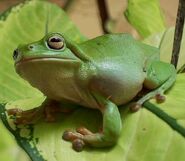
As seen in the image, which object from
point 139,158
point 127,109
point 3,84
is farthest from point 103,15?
point 139,158

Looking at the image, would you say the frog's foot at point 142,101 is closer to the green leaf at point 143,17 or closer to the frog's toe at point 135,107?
the frog's toe at point 135,107

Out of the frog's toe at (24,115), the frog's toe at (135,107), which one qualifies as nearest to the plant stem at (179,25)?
the frog's toe at (135,107)

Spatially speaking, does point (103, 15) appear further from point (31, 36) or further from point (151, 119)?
point (151, 119)

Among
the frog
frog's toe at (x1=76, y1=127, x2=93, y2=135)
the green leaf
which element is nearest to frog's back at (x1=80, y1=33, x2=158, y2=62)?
the frog

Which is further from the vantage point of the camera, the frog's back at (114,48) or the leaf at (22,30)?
the leaf at (22,30)

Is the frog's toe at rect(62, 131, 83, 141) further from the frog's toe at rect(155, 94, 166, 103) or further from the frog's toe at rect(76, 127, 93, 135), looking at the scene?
the frog's toe at rect(155, 94, 166, 103)

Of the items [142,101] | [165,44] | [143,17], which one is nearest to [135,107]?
[142,101]

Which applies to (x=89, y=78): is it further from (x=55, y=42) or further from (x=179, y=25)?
(x=179, y=25)
